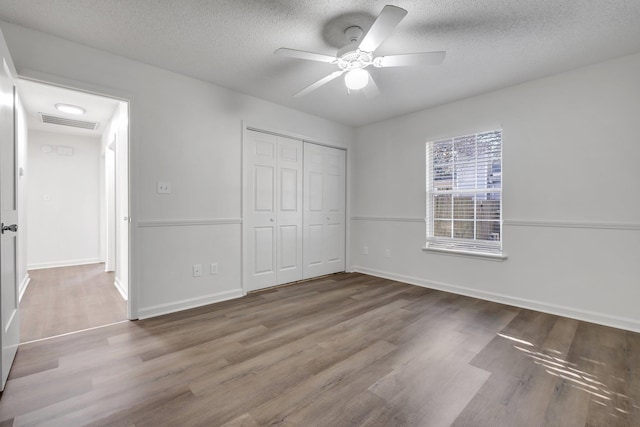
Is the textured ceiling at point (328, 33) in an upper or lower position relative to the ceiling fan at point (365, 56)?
upper

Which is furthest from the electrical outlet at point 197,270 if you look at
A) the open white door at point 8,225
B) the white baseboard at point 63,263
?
the white baseboard at point 63,263

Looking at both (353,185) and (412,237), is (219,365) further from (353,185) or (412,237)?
(353,185)

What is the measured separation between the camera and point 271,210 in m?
3.91

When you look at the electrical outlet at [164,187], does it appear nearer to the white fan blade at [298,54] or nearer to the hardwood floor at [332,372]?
the hardwood floor at [332,372]

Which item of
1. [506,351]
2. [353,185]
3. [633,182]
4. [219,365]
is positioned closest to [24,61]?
[219,365]

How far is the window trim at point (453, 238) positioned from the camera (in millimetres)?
3350

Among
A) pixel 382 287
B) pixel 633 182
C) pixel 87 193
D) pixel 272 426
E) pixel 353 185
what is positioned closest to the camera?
pixel 272 426

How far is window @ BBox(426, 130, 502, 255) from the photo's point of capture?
3.38 metres

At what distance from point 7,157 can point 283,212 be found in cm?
268

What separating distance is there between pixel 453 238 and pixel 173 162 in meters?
3.44

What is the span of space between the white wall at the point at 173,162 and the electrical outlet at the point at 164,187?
4 cm

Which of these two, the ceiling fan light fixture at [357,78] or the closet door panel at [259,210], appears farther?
the closet door panel at [259,210]

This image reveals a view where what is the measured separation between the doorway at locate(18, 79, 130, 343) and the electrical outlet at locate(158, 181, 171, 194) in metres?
0.67

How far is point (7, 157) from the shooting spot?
73.7 inches
